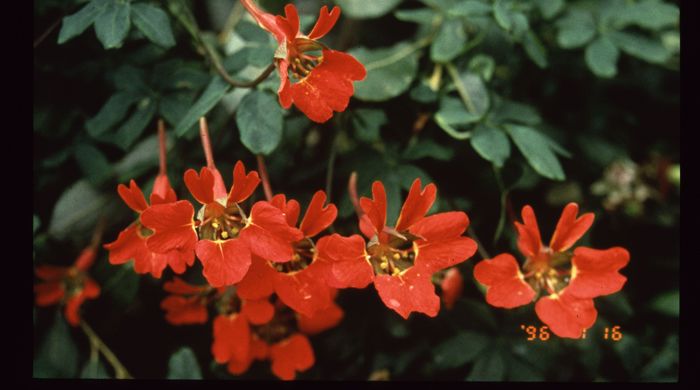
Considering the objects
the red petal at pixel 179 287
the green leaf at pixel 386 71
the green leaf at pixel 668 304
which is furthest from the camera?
the green leaf at pixel 668 304

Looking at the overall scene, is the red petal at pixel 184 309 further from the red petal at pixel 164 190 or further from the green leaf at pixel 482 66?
the green leaf at pixel 482 66

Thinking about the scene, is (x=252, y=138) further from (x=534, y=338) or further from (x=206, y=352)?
(x=534, y=338)

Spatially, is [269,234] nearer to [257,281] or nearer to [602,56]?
[257,281]

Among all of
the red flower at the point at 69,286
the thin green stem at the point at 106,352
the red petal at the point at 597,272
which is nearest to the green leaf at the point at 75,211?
the red flower at the point at 69,286

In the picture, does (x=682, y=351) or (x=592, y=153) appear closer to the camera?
(x=682, y=351)

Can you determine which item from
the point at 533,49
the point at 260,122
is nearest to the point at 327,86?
the point at 260,122

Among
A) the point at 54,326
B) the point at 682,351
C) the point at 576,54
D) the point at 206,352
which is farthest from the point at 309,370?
the point at 576,54
